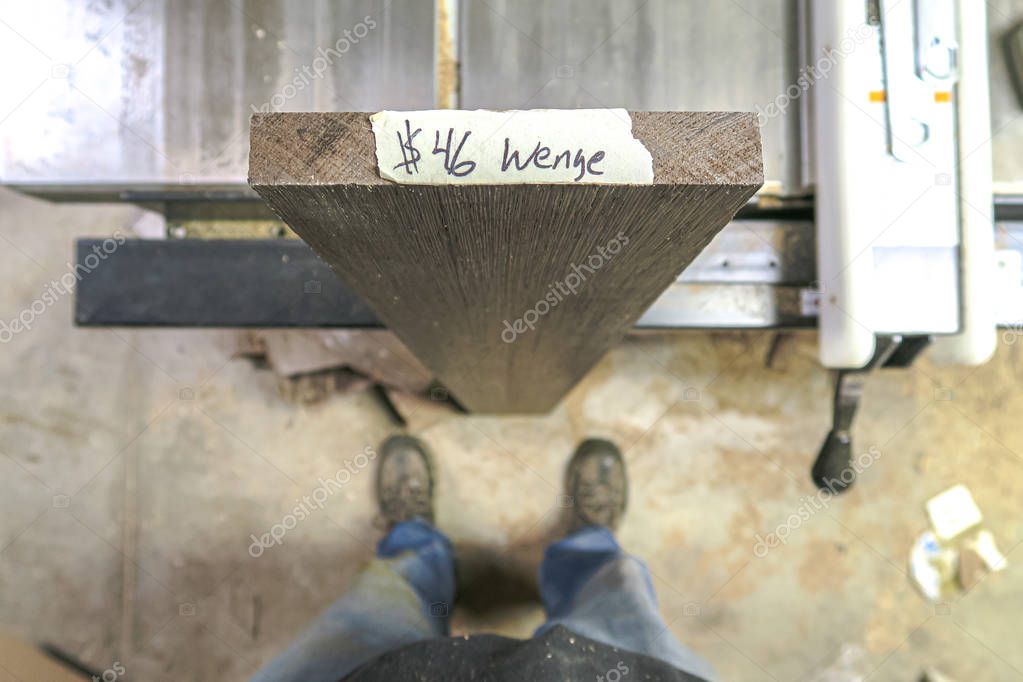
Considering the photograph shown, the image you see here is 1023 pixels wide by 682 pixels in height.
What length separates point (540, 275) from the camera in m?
0.49

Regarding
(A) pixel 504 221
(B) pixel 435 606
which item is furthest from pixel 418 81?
(B) pixel 435 606

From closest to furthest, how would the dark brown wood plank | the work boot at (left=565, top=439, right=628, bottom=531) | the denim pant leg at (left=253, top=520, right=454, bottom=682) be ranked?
the dark brown wood plank
the denim pant leg at (left=253, top=520, right=454, bottom=682)
the work boot at (left=565, top=439, right=628, bottom=531)

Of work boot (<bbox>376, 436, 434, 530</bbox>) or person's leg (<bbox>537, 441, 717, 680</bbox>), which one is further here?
work boot (<bbox>376, 436, 434, 530</bbox>)

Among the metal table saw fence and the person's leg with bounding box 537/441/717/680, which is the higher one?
the metal table saw fence

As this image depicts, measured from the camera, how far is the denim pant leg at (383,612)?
89 centimetres

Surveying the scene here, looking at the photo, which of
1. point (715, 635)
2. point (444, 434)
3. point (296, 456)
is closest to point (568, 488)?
point (444, 434)

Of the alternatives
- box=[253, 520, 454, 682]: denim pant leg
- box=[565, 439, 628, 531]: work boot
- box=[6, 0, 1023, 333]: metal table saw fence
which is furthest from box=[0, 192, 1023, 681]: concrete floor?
box=[6, 0, 1023, 333]: metal table saw fence

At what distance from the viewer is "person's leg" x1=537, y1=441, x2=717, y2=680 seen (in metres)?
0.92

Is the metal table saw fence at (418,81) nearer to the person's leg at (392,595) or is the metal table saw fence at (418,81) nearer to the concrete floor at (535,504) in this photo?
the concrete floor at (535,504)

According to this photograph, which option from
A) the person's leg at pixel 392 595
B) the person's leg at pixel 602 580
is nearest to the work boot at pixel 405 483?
the person's leg at pixel 392 595

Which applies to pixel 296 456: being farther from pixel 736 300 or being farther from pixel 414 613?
pixel 736 300

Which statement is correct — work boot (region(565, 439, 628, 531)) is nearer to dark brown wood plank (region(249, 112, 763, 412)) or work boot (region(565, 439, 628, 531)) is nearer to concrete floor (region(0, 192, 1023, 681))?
concrete floor (region(0, 192, 1023, 681))

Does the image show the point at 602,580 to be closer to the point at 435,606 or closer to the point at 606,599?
the point at 606,599

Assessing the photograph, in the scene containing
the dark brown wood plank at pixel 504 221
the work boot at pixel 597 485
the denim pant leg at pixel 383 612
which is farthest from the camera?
the work boot at pixel 597 485
